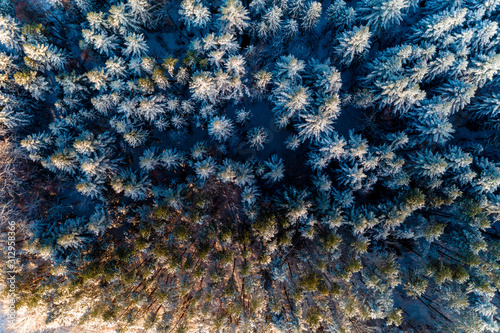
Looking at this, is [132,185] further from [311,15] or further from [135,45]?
[311,15]

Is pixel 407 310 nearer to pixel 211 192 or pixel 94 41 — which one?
pixel 211 192

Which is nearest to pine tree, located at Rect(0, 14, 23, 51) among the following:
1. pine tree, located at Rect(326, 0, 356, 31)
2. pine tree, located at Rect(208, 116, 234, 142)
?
pine tree, located at Rect(208, 116, 234, 142)

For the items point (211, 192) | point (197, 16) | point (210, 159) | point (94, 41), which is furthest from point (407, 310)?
point (94, 41)

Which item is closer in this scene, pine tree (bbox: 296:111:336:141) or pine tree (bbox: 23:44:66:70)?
pine tree (bbox: 296:111:336:141)

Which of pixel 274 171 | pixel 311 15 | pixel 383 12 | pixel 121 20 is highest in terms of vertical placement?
pixel 311 15

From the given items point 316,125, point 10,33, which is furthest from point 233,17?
point 10,33

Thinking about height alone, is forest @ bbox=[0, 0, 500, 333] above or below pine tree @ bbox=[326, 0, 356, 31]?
below

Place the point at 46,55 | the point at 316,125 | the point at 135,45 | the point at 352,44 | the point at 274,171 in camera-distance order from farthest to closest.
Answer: the point at 46,55
the point at 135,45
the point at 274,171
the point at 352,44
the point at 316,125

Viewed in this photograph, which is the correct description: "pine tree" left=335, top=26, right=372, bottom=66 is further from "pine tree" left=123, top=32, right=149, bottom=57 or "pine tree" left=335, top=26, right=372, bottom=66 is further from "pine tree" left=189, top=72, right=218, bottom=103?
"pine tree" left=123, top=32, right=149, bottom=57

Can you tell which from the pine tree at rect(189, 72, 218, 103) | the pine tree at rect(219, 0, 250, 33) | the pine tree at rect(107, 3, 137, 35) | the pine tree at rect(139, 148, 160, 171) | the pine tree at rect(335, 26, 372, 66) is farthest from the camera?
the pine tree at rect(139, 148, 160, 171)
